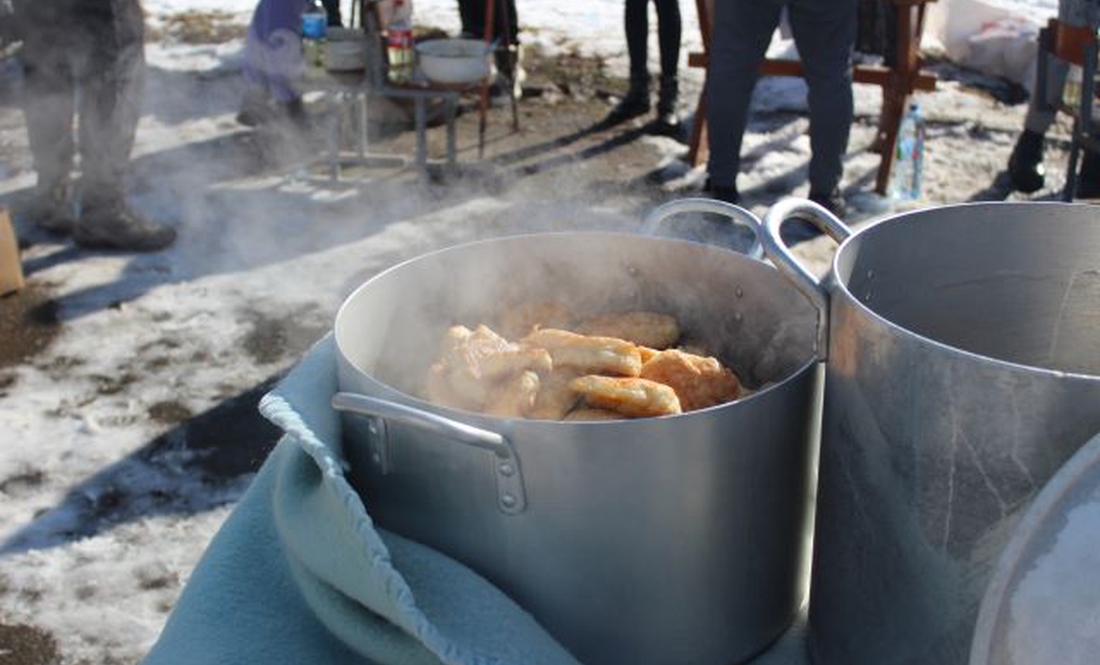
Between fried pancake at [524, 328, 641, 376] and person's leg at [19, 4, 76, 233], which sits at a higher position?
fried pancake at [524, 328, 641, 376]

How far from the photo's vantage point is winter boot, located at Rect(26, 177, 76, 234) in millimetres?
5055

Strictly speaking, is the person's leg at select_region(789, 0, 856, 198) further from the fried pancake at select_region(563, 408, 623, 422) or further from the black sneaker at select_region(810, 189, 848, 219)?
the fried pancake at select_region(563, 408, 623, 422)

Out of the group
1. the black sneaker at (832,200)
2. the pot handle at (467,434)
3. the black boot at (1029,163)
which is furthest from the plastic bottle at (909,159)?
the pot handle at (467,434)

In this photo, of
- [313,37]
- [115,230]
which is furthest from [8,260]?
[313,37]

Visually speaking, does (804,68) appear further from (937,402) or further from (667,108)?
(937,402)

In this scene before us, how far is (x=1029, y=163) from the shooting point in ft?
17.9

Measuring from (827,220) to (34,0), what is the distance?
421cm

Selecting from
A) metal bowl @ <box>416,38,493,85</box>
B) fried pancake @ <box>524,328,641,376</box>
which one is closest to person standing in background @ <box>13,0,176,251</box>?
metal bowl @ <box>416,38,493,85</box>

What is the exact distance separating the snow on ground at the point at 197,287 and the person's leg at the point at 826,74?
1.28 feet

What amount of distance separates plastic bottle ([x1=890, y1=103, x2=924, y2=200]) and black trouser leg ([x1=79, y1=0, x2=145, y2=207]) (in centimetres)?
359

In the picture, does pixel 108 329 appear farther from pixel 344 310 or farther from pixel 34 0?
pixel 344 310

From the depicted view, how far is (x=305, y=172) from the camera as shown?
585 cm

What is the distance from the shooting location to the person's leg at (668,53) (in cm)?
637

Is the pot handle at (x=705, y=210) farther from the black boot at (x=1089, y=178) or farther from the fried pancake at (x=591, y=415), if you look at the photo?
the black boot at (x=1089, y=178)
